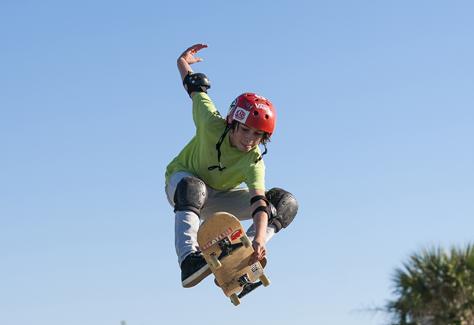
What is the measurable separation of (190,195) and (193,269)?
104cm

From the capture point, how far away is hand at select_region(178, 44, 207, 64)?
1448 centimetres

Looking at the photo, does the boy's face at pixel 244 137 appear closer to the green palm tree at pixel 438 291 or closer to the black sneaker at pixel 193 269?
the black sneaker at pixel 193 269

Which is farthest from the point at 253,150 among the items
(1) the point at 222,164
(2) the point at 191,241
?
(2) the point at 191,241

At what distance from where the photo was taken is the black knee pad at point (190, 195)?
41.8ft

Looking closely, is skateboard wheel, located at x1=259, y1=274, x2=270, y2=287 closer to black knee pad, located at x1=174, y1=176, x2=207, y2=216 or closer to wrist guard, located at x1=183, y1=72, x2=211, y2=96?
black knee pad, located at x1=174, y1=176, x2=207, y2=216

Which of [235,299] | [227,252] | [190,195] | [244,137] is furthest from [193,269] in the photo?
[244,137]

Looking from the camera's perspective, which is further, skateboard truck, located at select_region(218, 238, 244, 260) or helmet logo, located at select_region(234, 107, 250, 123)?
helmet logo, located at select_region(234, 107, 250, 123)

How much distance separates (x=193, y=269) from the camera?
12336mm

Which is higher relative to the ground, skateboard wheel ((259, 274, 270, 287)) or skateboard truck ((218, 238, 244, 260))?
skateboard truck ((218, 238, 244, 260))

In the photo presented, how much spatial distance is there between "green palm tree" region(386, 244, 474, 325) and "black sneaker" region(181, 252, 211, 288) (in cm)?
Result: 526

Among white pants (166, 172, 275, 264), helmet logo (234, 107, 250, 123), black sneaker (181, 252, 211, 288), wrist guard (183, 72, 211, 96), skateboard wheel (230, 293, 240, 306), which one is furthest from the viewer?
wrist guard (183, 72, 211, 96)

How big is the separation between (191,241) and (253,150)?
155cm

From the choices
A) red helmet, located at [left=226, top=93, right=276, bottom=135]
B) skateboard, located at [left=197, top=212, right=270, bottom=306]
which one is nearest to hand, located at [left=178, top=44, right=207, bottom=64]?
red helmet, located at [left=226, top=93, right=276, bottom=135]

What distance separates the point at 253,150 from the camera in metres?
13.0
